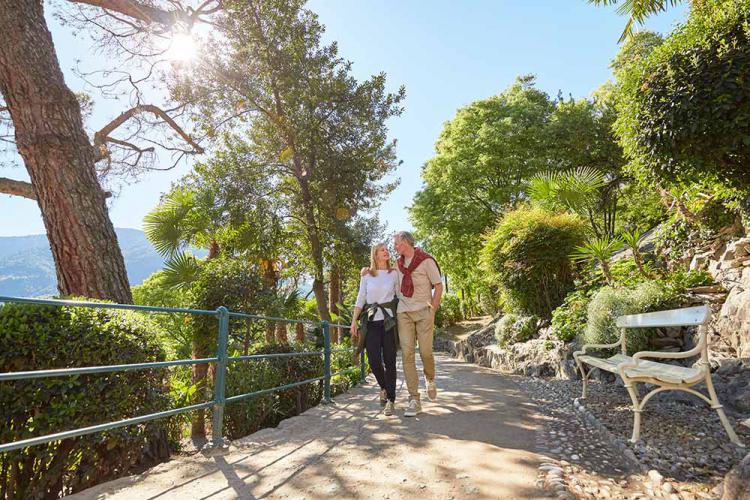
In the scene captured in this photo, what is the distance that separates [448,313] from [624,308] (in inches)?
761

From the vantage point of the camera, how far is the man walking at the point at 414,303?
441 centimetres

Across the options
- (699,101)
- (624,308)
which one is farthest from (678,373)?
(699,101)

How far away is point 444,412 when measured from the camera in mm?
4414

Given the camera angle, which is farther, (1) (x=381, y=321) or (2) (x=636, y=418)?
(1) (x=381, y=321)

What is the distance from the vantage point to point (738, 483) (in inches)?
68.6

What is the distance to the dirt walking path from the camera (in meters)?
2.42

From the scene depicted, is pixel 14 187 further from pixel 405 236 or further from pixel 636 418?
pixel 636 418

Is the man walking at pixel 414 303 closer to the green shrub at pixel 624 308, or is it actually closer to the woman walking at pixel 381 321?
the woman walking at pixel 381 321

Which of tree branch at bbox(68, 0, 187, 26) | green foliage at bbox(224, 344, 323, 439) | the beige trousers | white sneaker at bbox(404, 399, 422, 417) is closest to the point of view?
white sneaker at bbox(404, 399, 422, 417)

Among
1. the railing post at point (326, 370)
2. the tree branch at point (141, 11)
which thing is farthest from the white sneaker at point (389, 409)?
the tree branch at point (141, 11)

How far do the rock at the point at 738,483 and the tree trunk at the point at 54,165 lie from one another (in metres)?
5.74

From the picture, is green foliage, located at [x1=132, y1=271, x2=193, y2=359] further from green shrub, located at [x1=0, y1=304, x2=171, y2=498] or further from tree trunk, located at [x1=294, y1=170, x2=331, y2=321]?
green shrub, located at [x1=0, y1=304, x2=171, y2=498]

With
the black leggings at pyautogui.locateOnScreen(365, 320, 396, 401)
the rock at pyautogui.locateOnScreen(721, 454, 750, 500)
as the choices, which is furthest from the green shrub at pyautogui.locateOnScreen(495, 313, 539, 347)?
the rock at pyautogui.locateOnScreen(721, 454, 750, 500)

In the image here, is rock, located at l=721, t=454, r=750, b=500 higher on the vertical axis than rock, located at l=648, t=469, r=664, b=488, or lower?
higher
